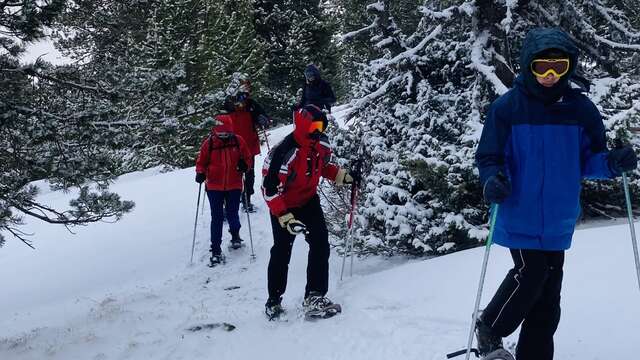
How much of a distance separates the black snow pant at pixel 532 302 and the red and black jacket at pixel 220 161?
17.6ft

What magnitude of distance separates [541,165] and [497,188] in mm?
358

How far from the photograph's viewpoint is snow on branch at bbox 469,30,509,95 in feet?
20.3

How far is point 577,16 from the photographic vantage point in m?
6.97

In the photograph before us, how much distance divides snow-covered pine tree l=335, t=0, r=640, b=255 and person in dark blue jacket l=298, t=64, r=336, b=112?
0.64 meters

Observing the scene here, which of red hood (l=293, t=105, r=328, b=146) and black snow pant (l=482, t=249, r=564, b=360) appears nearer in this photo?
black snow pant (l=482, t=249, r=564, b=360)

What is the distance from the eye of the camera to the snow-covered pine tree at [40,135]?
5.21 metres

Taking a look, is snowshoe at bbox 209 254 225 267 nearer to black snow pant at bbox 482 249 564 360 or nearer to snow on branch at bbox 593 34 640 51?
black snow pant at bbox 482 249 564 360

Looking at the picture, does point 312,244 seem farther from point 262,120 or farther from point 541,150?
point 262,120

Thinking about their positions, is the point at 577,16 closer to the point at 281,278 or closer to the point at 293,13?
the point at 281,278

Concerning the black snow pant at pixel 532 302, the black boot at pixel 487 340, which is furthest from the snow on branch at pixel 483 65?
the black boot at pixel 487 340

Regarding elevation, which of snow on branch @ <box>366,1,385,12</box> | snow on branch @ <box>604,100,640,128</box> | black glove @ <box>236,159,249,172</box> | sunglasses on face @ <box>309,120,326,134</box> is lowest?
black glove @ <box>236,159,249,172</box>

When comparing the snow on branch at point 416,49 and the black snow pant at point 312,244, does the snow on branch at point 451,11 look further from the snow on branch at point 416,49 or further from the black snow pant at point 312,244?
the black snow pant at point 312,244

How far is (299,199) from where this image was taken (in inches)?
215

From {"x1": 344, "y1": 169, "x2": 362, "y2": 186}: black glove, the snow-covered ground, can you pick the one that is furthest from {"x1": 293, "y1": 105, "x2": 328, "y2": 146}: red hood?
the snow-covered ground
